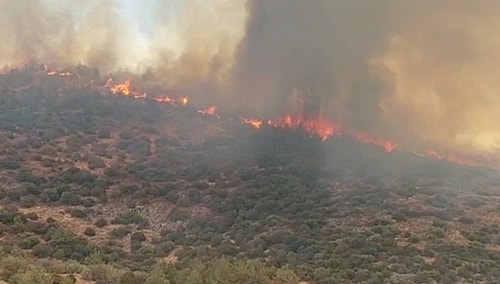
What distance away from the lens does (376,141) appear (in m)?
69.7

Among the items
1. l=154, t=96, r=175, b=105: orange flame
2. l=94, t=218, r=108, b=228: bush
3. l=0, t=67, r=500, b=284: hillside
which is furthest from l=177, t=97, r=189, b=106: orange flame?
l=94, t=218, r=108, b=228: bush

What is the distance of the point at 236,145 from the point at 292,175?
13.6m

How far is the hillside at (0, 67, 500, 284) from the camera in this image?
30.6m

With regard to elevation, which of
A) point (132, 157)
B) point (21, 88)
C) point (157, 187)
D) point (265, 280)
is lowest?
point (265, 280)

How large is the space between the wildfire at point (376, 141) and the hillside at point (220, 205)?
2.43m

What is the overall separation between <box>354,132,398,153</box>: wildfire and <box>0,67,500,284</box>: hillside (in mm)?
2429

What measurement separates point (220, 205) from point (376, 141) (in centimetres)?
2934

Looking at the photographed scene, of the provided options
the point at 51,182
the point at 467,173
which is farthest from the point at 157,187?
the point at 467,173

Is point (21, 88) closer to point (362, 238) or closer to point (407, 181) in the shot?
point (407, 181)

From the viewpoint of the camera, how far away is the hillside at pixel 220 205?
3059 cm

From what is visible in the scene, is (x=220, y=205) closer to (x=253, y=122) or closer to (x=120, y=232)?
(x=120, y=232)

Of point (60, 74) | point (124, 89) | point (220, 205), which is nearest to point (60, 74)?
point (60, 74)

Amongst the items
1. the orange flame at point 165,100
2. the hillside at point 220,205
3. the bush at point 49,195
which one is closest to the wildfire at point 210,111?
the orange flame at point 165,100

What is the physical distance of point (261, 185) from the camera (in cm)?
5097
